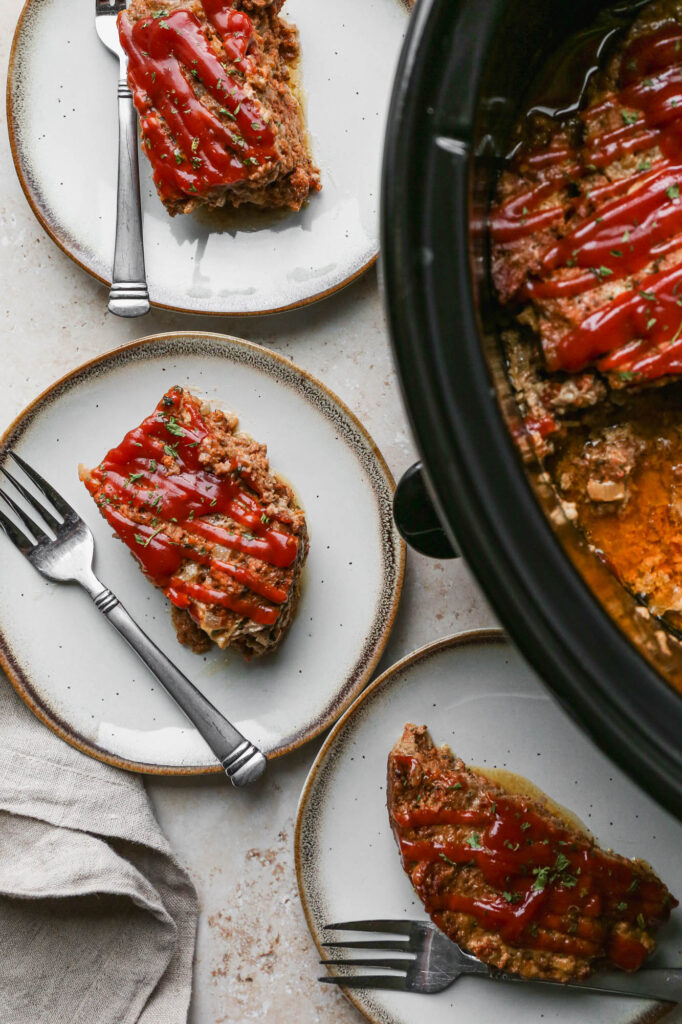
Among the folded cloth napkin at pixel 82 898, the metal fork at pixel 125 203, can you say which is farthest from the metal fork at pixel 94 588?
the metal fork at pixel 125 203

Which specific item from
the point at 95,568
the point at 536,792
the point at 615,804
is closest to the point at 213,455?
the point at 95,568

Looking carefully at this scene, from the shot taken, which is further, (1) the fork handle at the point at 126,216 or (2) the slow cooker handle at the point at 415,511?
(1) the fork handle at the point at 126,216

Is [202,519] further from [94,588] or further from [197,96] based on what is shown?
[197,96]

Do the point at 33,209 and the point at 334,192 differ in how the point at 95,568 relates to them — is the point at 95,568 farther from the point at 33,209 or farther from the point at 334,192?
the point at 334,192

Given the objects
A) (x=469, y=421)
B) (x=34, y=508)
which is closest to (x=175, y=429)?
(x=34, y=508)

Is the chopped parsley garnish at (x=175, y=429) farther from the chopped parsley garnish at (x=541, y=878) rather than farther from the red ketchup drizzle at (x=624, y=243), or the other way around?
the chopped parsley garnish at (x=541, y=878)
